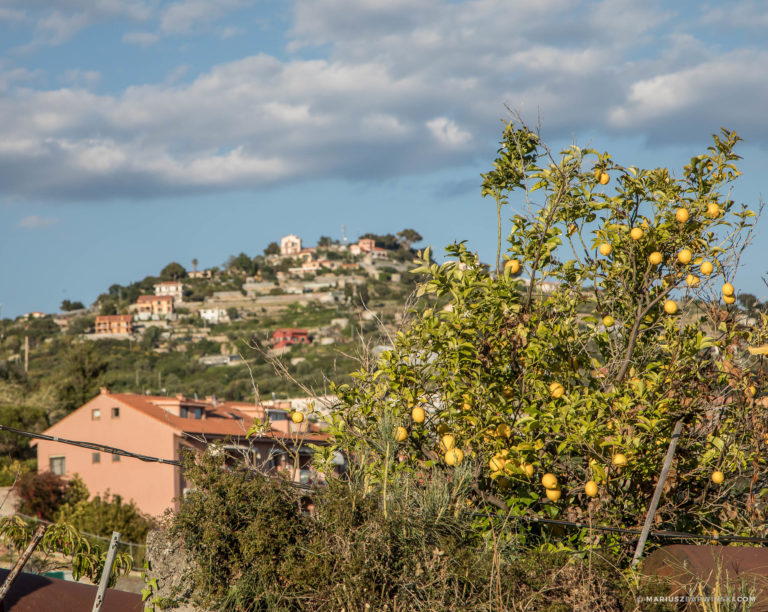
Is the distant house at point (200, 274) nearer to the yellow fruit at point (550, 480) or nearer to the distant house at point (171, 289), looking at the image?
the distant house at point (171, 289)

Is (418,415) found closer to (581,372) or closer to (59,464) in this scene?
(581,372)

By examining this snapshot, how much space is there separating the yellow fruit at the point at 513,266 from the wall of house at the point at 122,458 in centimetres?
3237

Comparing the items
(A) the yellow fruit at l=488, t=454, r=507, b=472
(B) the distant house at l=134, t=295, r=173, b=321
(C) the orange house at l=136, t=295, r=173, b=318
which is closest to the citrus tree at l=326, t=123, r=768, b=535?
(A) the yellow fruit at l=488, t=454, r=507, b=472

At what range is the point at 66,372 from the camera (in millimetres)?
54469

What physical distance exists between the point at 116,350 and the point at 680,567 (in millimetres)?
Result: 109635

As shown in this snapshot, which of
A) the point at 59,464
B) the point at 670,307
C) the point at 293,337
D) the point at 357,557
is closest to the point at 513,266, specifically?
the point at 670,307

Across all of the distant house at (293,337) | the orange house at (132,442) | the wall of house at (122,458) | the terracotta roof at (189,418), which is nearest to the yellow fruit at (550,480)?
the orange house at (132,442)

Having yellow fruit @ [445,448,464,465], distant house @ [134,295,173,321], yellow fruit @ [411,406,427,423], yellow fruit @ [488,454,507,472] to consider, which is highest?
distant house @ [134,295,173,321]

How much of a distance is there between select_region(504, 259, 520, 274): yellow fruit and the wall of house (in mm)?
32367

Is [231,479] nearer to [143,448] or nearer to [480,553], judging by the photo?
[480,553]

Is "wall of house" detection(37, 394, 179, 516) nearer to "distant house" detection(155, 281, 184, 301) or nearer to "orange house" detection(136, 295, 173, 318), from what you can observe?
"orange house" detection(136, 295, 173, 318)

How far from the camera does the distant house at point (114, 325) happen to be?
13030cm

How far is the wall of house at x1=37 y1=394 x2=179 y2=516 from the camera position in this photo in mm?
37406

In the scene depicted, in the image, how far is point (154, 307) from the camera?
5645 inches
